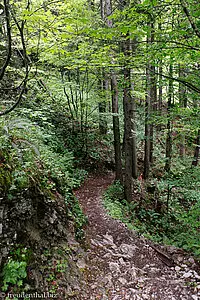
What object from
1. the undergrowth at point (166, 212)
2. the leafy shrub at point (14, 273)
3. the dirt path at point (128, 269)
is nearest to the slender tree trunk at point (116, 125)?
the undergrowth at point (166, 212)

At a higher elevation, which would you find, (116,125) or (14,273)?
(116,125)

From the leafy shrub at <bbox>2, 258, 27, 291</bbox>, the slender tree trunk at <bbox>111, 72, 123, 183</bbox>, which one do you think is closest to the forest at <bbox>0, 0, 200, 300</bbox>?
the leafy shrub at <bbox>2, 258, 27, 291</bbox>

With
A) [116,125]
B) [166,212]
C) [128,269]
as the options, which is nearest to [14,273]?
[128,269]

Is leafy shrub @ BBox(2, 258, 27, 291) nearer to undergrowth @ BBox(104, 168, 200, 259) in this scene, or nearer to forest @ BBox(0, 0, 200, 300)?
forest @ BBox(0, 0, 200, 300)

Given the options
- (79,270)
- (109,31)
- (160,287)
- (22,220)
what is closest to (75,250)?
(79,270)

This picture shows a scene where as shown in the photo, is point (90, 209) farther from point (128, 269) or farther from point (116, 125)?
point (116, 125)

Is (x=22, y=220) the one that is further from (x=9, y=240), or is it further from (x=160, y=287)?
(x=160, y=287)

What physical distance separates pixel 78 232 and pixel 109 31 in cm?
453

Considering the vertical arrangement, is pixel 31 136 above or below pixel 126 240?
above

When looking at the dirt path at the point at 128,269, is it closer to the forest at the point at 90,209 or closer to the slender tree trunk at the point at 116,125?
the forest at the point at 90,209

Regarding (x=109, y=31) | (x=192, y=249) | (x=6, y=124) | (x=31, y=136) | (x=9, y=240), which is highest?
(x=109, y=31)

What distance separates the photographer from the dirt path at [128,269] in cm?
419

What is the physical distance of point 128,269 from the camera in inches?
192

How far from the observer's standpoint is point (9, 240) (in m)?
3.38
